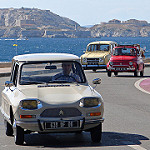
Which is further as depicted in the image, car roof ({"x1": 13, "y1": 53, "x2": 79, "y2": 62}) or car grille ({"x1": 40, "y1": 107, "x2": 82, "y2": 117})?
car roof ({"x1": 13, "y1": 53, "x2": 79, "y2": 62})

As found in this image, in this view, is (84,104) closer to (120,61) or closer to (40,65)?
(40,65)

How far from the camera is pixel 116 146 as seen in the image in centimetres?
866

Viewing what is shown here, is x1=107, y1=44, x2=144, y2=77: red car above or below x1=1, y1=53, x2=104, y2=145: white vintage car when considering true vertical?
below

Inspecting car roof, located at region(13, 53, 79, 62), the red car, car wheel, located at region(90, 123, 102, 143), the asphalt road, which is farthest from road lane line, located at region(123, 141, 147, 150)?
the red car

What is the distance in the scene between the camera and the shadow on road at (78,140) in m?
8.80

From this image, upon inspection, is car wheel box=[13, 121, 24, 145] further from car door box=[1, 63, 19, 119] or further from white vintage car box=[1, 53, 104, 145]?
car door box=[1, 63, 19, 119]

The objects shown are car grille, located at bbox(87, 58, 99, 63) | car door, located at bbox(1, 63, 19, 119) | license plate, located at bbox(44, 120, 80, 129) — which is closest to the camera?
license plate, located at bbox(44, 120, 80, 129)

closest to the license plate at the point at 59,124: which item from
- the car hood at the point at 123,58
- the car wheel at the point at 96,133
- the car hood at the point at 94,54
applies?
the car wheel at the point at 96,133

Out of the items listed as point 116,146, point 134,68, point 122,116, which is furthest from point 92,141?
point 134,68

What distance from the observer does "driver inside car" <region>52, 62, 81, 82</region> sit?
971 centimetres

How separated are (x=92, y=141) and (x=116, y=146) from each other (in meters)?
0.53

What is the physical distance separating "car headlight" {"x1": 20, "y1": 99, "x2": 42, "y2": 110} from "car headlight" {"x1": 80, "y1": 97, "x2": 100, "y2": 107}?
0.71 m

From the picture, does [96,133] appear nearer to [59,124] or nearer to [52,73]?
[59,124]

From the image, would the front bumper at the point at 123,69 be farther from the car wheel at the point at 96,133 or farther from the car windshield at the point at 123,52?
the car wheel at the point at 96,133
